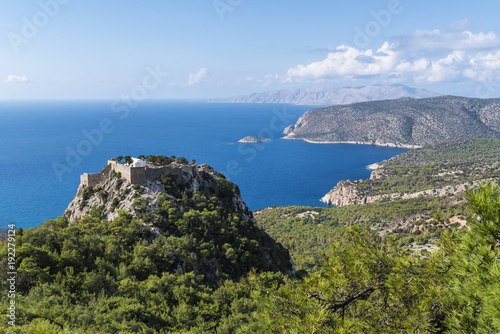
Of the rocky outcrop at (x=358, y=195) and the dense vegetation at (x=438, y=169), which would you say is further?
the dense vegetation at (x=438, y=169)

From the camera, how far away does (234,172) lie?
14025cm

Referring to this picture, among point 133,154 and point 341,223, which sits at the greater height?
point 133,154

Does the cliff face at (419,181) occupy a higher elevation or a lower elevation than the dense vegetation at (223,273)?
lower

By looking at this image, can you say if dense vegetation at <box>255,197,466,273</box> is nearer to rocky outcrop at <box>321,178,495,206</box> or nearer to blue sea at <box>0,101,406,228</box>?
rocky outcrop at <box>321,178,495,206</box>

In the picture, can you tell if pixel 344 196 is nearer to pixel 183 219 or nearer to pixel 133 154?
pixel 183 219

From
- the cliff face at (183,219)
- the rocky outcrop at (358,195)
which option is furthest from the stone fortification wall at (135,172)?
the rocky outcrop at (358,195)

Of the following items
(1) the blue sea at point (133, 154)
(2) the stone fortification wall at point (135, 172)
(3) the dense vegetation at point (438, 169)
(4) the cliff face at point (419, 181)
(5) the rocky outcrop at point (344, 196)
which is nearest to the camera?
(2) the stone fortification wall at point (135, 172)

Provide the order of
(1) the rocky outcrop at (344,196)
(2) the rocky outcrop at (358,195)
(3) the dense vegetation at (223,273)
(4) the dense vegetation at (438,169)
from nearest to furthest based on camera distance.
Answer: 1. (3) the dense vegetation at (223,273)
2. (2) the rocky outcrop at (358,195)
3. (1) the rocky outcrop at (344,196)
4. (4) the dense vegetation at (438,169)

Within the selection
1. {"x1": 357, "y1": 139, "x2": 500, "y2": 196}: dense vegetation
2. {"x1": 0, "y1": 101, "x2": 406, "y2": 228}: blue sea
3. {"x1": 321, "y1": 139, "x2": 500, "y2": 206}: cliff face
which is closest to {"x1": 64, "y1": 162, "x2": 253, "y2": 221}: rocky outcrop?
{"x1": 0, "y1": 101, "x2": 406, "y2": 228}: blue sea

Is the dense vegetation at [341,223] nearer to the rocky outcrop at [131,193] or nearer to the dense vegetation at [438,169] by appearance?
the dense vegetation at [438,169]

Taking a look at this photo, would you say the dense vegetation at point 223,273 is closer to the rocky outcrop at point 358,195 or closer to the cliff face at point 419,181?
the rocky outcrop at point 358,195

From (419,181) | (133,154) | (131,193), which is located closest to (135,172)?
(131,193)

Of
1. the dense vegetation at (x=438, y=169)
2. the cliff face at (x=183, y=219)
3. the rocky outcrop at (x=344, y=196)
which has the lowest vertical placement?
the rocky outcrop at (x=344, y=196)

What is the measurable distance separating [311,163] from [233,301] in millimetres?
148728
